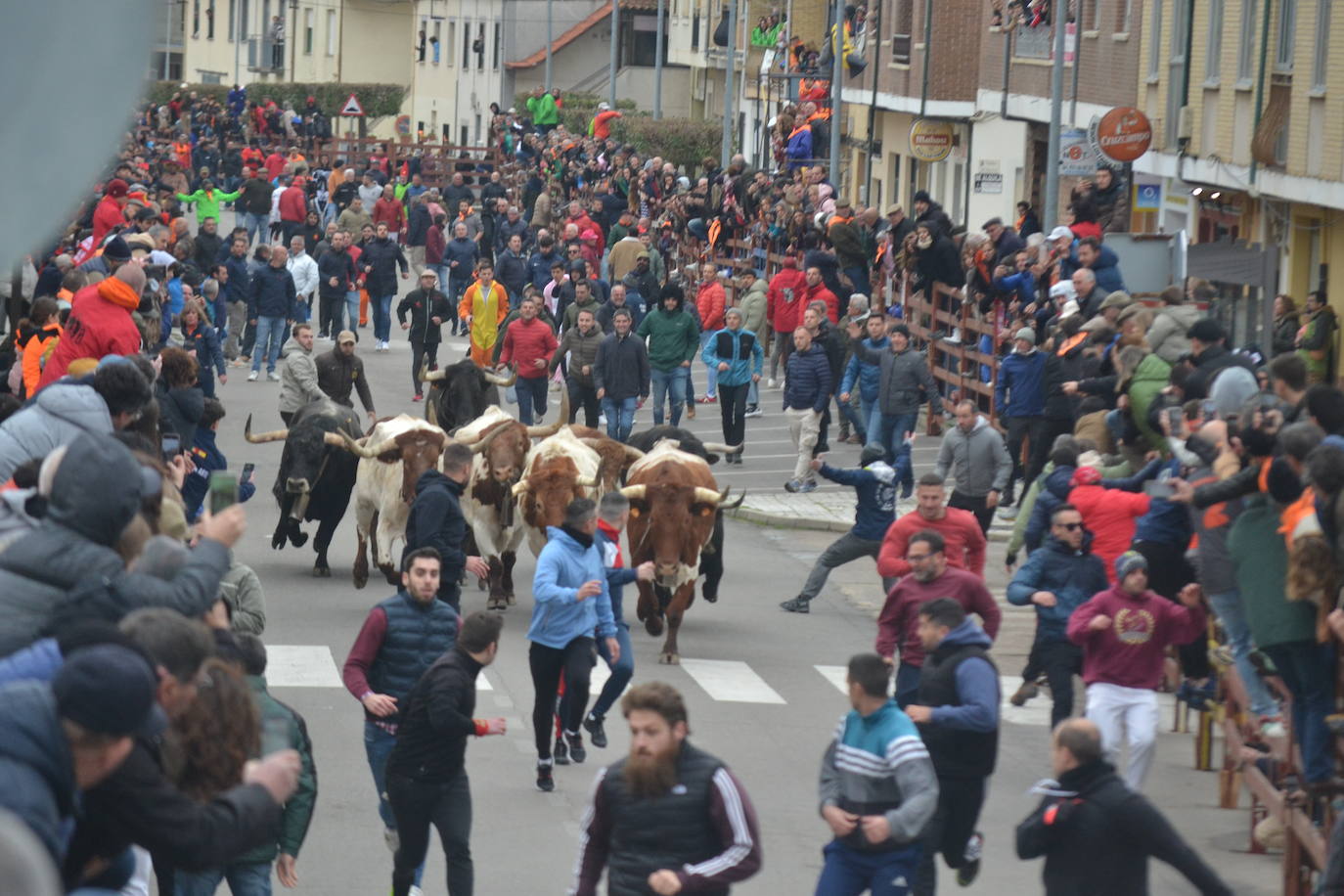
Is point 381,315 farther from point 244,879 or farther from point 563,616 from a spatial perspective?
point 244,879

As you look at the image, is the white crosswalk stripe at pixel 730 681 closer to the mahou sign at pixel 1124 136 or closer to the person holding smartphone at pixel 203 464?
the person holding smartphone at pixel 203 464

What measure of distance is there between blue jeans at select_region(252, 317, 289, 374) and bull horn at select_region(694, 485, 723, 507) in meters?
15.1

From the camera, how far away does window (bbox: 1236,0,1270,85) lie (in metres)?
25.5

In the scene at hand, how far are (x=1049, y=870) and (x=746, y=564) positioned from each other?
12.5m

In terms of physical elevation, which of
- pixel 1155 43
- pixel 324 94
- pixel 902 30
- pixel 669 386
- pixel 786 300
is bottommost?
pixel 669 386

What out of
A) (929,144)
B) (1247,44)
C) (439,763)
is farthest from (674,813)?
(929,144)

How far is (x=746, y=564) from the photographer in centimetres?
1989

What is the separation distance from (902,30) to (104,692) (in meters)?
39.6

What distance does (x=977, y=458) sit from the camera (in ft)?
56.5

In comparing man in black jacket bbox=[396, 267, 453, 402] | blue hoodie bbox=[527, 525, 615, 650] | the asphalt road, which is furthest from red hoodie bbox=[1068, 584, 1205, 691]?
man in black jacket bbox=[396, 267, 453, 402]

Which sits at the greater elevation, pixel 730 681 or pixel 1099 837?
pixel 1099 837

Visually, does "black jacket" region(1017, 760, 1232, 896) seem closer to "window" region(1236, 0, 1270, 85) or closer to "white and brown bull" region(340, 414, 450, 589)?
"white and brown bull" region(340, 414, 450, 589)

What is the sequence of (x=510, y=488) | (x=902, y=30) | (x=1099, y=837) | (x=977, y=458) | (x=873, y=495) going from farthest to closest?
(x=902, y=30) < (x=977, y=458) < (x=510, y=488) < (x=873, y=495) < (x=1099, y=837)

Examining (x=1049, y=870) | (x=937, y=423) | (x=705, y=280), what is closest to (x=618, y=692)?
(x=1049, y=870)
